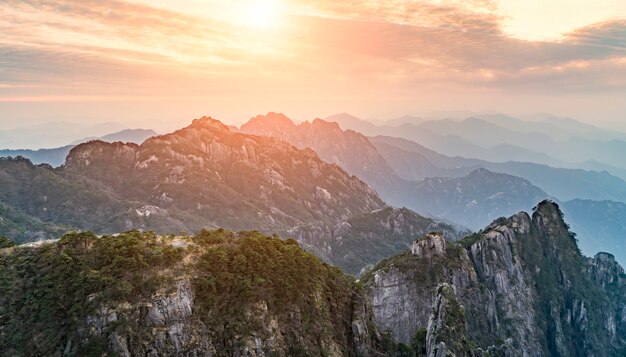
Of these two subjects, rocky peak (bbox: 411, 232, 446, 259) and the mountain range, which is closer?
the mountain range

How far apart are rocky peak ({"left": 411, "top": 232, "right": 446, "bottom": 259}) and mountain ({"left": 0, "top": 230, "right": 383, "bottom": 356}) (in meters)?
Answer: 67.9

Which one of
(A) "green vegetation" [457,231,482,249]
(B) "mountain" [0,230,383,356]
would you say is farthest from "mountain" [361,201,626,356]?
(B) "mountain" [0,230,383,356]

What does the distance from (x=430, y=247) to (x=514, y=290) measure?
143 ft

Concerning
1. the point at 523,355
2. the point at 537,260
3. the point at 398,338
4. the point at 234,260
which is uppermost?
the point at 234,260

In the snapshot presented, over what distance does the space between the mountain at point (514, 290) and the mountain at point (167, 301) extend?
118 feet

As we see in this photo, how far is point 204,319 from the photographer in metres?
53.5

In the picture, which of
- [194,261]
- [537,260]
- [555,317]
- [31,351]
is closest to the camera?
[31,351]

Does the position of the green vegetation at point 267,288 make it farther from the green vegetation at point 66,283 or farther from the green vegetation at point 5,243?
the green vegetation at point 5,243

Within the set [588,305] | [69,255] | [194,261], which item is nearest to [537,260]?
[588,305]

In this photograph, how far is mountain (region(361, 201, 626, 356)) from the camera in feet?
404

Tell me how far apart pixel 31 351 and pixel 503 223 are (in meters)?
170

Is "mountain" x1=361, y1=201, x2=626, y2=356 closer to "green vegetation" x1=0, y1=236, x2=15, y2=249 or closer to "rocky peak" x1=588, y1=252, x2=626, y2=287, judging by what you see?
"rocky peak" x1=588, y1=252, x2=626, y2=287

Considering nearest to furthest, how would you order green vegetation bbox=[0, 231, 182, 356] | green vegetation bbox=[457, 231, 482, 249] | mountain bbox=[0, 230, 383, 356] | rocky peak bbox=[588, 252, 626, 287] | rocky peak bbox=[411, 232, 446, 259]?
green vegetation bbox=[0, 231, 182, 356], mountain bbox=[0, 230, 383, 356], rocky peak bbox=[411, 232, 446, 259], green vegetation bbox=[457, 231, 482, 249], rocky peak bbox=[588, 252, 626, 287]

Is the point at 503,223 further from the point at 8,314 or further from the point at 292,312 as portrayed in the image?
the point at 8,314
